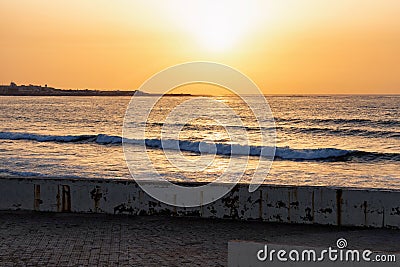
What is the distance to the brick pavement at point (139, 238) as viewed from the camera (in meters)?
7.46

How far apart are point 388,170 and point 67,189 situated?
19177 millimetres

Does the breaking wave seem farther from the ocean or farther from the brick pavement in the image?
the brick pavement

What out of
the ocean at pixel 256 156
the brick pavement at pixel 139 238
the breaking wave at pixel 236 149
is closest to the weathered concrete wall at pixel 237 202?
the brick pavement at pixel 139 238

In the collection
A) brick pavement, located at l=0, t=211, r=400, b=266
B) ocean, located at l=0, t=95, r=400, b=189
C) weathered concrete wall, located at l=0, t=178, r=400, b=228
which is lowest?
ocean, located at l=0, t=95, r=400, b=189

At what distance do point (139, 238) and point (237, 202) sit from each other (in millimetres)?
2015

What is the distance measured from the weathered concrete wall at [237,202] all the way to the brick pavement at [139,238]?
179 millimetres

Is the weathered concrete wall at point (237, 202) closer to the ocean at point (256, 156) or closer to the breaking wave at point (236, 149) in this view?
the ocean at point (256, 156)

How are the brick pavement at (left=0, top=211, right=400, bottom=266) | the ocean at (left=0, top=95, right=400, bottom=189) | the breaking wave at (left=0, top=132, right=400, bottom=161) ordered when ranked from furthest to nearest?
the breaking wave at (left=0, top=132, right=400, bottom=161)
the ocean at (left=0, top=95, right=400, bottom=189)
the brick pavement at (left=0, top=211, right=400, bottom=266)

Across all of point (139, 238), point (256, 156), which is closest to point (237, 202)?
point (139, 238)

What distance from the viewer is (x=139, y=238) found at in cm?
857

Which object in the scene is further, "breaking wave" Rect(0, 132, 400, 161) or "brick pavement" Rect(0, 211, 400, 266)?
"breaking wave" Rect(0, 132, 400, 161)

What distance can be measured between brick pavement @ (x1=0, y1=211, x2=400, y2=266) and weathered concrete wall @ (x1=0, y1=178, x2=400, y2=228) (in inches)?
7.0

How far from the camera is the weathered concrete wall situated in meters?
9.30

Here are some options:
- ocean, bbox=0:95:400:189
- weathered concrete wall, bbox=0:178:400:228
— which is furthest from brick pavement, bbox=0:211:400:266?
ocean, bbox=0:95:400:189
